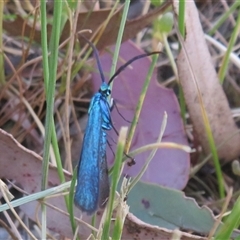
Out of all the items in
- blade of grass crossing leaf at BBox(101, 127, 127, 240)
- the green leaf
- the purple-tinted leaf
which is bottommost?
the green leaf

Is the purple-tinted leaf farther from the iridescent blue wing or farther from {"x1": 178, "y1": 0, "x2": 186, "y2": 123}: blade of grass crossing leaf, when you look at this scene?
the iridescent blue wing

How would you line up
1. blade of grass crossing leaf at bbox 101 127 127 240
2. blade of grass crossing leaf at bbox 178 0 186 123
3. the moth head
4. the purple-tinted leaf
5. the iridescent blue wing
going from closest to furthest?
blade of grass crossing leaf at bbox 101 127 127 240, the iridescent blue wing, the moth head, blade of grass crossing leaf at bbox 178 0 186 123, the purple-tinted leaf

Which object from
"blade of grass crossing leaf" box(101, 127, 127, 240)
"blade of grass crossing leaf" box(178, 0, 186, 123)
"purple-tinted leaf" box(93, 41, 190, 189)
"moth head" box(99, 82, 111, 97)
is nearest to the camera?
"blade of grass crossing leaf" box(101, 127, 127, 240)

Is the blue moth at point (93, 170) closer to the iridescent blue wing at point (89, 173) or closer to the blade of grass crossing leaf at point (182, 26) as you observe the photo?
the iridescent blue wing at point (89, 173)

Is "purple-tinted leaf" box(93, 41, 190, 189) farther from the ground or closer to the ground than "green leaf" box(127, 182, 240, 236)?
farther from the ground

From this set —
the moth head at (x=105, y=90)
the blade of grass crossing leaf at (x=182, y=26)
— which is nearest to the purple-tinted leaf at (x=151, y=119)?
the blade of grass crossing leaf at (x=182, y=26)

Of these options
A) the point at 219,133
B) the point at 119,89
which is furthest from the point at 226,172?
the point at 119,89

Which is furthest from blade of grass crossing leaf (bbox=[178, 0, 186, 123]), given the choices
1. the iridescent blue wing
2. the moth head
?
the iridescent blue wing

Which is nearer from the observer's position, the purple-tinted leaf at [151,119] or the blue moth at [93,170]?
the blue moth at [93,170]
